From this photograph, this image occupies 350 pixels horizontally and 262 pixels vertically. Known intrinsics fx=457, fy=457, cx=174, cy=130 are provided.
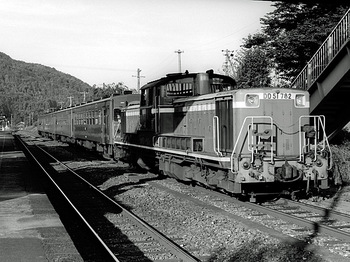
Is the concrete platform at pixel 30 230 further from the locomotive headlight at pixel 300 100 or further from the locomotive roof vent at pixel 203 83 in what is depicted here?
the locomotive headlight at pixel 300 100

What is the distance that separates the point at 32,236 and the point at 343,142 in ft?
46.5

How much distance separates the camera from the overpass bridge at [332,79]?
47.8 ft

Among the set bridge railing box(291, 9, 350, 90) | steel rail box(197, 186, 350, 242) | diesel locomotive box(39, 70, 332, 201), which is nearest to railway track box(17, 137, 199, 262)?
diesel locomotive box(39, 70, 332, 201)

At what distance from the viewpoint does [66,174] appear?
20.7 meters

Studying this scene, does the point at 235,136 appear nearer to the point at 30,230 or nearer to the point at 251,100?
the point at 251,100

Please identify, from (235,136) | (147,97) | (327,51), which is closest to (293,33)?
(327,51)

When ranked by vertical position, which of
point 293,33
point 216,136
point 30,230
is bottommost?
point 30,230

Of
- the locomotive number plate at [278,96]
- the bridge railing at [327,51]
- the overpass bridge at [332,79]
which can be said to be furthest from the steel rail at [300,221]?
the bridge railing at [327,51]

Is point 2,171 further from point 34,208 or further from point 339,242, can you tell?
point 339,242

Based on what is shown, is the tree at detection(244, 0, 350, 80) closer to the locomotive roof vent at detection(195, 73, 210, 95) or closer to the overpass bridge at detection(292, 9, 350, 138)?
the overpass bridge at detection(292, 9, 350, 138)

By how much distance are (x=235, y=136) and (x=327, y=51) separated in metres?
5.88

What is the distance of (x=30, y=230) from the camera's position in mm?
8703

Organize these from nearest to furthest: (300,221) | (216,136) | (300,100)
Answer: (300,221) < (300,100) < (216,136)

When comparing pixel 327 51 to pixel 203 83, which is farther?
pixel 327 51
